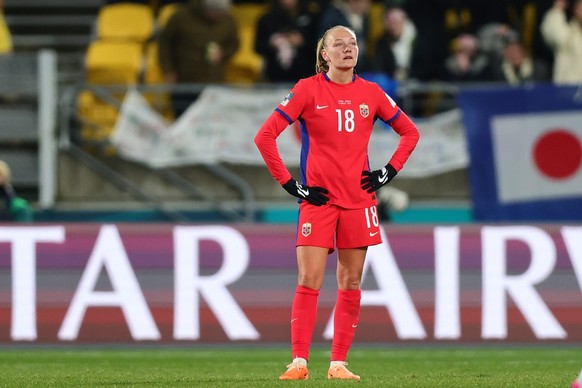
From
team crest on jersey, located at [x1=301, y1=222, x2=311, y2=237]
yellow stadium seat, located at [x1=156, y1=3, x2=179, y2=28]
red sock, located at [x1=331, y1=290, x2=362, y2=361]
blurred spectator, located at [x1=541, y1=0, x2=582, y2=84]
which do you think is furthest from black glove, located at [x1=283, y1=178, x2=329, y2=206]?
yellow stadium seat, located at [x1=156, y1=3, x2=179, y2=28]

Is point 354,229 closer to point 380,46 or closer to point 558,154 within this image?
point 558,154

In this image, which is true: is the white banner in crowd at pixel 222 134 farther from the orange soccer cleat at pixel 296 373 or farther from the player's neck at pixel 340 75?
the orange soccer cleat at pixel 296 373

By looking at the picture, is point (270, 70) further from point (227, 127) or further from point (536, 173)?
point (536, 173)

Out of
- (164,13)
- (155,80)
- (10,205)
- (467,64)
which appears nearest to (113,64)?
(155,80)

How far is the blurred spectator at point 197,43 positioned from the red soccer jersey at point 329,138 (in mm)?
8057

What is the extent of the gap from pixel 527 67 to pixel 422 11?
140 cm

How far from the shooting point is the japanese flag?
16.1 meters

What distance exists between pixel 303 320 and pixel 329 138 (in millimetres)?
1131

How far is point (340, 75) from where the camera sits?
31.3ft

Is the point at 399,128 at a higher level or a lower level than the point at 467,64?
lower

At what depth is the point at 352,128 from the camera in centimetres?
948

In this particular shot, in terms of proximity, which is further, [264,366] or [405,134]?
[264,366]

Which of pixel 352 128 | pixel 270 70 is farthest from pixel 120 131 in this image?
pixel 352 128

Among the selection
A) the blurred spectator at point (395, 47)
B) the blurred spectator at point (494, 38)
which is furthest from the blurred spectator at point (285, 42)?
the blurred spectator at point (494, 38)
